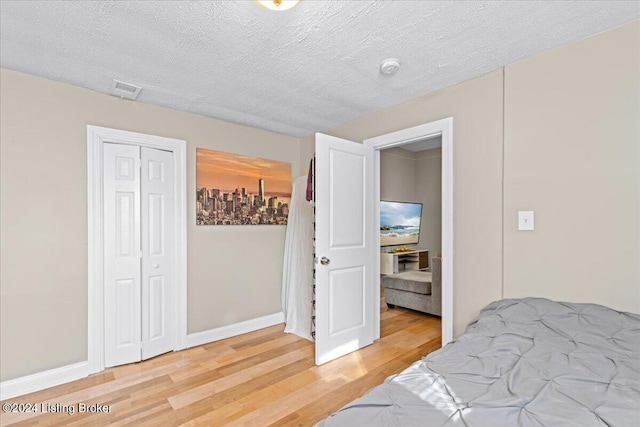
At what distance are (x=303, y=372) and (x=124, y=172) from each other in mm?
2412

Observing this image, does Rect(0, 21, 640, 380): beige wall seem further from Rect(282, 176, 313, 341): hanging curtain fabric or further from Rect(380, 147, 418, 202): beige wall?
Rect(380, 147, 418, 202): beige wall

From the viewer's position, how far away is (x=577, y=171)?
2002mm

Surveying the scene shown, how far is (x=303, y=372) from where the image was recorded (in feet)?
8.70

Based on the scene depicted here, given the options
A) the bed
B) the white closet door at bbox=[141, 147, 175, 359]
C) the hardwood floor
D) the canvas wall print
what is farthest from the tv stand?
the bed

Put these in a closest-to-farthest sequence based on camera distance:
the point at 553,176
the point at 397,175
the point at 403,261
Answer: the point at 553,176, the point at 397,175, the point at 403,261

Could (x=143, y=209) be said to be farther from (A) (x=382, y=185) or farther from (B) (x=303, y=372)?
(A) (x=382, y=185)

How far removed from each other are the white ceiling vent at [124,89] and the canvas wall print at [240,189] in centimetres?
77

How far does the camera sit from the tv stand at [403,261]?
19.4ft

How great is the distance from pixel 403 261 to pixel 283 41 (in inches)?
204

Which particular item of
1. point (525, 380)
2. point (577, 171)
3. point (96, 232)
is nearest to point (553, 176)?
point (577, 171)

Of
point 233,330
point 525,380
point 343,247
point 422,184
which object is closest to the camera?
point 525,380

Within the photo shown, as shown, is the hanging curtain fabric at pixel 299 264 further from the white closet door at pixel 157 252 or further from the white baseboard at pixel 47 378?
the white closet door at pixel 157 252

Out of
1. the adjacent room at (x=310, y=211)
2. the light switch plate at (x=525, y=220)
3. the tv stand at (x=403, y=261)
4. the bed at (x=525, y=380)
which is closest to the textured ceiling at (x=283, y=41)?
the adjacent room at (x=310, y=211)

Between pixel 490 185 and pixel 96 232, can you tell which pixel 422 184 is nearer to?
pixel 490 185
